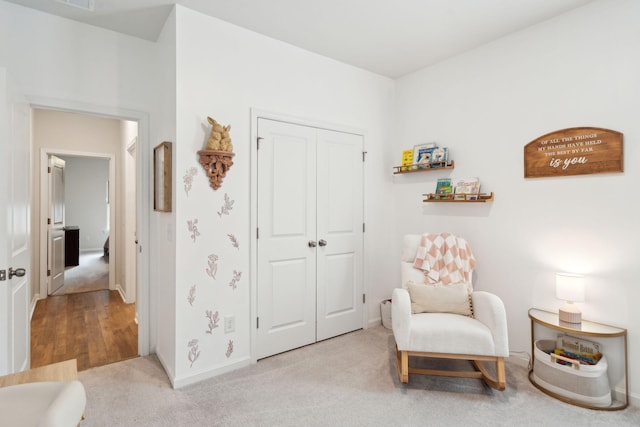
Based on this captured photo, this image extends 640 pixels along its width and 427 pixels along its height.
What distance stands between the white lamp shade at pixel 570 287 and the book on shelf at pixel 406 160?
1557 mm

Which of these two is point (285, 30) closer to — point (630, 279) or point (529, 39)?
point (529, 39)

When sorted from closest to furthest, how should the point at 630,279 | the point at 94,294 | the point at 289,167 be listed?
the point at 630,279
the point at 289,167
the point at 94,294

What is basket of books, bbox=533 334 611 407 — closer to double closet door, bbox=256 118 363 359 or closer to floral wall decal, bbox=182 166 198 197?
double closet door, bbox=256 118 363 359

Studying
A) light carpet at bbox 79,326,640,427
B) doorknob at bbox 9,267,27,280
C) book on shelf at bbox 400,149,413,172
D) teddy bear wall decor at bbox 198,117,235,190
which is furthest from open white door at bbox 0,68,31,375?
book on shelf at bbox 400,149,413,172

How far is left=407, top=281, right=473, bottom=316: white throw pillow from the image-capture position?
246 cm

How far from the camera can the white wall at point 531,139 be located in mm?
2092

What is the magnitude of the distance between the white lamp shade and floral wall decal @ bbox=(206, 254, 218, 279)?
2.33m

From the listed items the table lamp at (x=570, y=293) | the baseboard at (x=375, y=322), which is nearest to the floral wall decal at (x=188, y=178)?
the baseboard at (x=375, y=322)

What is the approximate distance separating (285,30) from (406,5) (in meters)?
0.91

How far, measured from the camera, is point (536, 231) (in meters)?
2.49

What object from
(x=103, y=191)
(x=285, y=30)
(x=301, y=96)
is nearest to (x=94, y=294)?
(x=301, y=96)

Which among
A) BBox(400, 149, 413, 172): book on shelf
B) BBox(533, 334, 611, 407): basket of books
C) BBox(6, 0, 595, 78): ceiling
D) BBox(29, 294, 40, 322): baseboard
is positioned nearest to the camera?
BBox(533, 334, 611, 407): basket of books

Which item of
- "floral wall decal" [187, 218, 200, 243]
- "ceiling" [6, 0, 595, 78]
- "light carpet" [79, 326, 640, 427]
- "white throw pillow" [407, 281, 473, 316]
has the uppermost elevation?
"ceiling" [6, 0, 595, 78]

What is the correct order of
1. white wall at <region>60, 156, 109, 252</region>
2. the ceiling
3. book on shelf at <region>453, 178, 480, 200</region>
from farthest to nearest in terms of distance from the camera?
1. white wall at <region>60, 156, 109, 252</region>
2. book on shelf at <region>453, 178, 480, 200</region>
3. the ceiling
